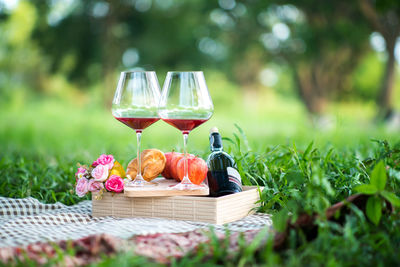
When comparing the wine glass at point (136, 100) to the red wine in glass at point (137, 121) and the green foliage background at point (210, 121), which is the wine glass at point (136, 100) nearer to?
the red wine in glass at point (137, 121)

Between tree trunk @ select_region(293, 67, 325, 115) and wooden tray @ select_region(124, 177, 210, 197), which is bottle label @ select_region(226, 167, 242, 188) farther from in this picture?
tree trunk @ select_region(293, 67, 325, 115)

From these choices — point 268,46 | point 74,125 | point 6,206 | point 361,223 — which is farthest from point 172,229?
point 268,46

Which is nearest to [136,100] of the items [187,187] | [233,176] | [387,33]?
[187,187]

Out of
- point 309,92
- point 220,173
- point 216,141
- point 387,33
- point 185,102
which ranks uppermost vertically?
point 387,33

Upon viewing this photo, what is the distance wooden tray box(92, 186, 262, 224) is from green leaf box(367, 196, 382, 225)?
641mm

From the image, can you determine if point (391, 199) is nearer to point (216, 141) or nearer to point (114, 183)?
point (216, 141)

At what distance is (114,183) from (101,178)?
0.07 metres

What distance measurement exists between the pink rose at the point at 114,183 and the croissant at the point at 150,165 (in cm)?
18

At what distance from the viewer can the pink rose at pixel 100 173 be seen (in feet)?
7.59

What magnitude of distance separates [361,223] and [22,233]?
140 centimetres

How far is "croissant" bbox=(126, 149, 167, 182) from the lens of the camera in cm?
248

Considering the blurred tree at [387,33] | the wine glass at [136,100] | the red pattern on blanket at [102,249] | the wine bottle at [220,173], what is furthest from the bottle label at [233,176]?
the blurred tree at [387,33]

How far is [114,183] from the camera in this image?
231 cm

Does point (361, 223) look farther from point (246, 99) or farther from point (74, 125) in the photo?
point (246, 99)
